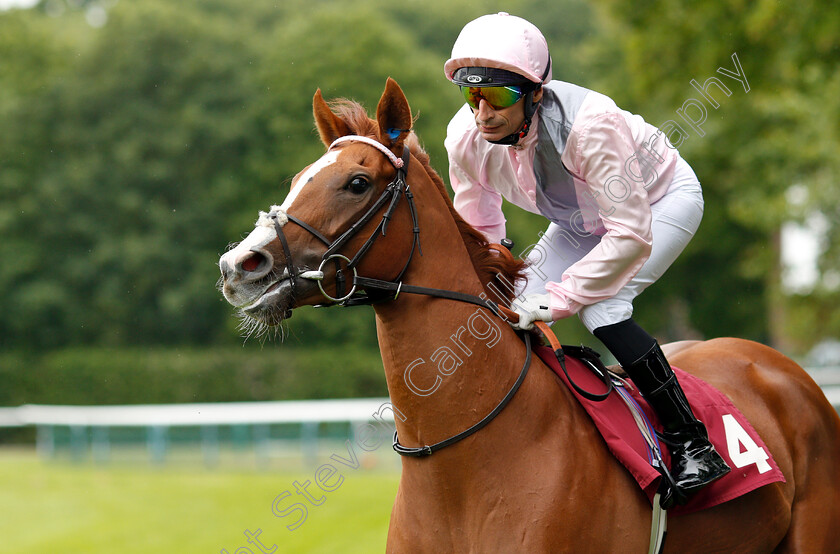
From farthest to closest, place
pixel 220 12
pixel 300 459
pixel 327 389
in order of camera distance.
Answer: pixel 220 12 → pixel 327 389 → pixel 300 459

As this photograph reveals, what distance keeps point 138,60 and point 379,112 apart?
29555 millimetres

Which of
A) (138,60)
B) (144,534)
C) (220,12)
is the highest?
(220,12)

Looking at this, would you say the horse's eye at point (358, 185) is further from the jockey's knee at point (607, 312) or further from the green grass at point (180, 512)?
the green grass at point (180, 512)

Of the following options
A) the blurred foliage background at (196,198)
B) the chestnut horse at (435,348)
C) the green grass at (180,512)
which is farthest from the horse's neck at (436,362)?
the blurred foliage background at (196,198)

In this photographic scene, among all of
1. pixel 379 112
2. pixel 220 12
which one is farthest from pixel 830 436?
pixel 220 12

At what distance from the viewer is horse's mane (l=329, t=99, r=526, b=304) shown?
3.51m

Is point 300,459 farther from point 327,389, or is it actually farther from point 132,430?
point 327,389

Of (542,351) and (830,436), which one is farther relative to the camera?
(830,436)

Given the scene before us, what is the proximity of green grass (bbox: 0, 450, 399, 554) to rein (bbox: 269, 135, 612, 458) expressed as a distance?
5.13 meters

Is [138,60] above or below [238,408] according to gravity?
above

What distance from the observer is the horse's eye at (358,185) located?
3.17 m

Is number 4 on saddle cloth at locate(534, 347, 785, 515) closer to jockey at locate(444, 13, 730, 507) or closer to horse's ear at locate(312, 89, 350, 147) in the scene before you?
jockey at locate(444, 13, 730, 507)

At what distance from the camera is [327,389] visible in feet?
88.0

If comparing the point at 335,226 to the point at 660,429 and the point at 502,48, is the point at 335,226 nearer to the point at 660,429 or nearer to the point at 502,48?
the point at 502,48
